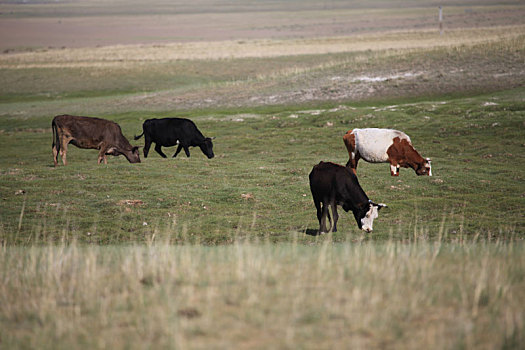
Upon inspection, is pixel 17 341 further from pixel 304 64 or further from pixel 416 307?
pixel 304 64

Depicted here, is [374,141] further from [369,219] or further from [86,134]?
[86,134]

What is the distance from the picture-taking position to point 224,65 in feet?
268

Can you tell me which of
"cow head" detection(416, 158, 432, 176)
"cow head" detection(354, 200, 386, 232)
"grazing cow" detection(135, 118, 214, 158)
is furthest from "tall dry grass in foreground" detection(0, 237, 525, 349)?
"grazing cow" detection(135, 118, 214, 158)

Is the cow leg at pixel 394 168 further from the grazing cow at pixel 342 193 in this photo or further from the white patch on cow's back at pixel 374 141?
the grazing cow at pixel 342 193

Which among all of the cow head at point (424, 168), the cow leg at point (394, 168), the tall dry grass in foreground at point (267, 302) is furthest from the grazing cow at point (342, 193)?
the cow head at point (424, 168)

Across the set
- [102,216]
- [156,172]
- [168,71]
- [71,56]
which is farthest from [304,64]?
[102,216]

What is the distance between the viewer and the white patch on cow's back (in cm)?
2078

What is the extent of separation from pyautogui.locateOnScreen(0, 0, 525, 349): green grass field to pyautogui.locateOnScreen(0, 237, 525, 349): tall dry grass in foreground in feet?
0.10

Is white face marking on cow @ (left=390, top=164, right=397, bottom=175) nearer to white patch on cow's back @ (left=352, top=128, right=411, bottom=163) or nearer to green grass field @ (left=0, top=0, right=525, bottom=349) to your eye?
green grass field @ (left=0, top=0, right=525, bottom=349)

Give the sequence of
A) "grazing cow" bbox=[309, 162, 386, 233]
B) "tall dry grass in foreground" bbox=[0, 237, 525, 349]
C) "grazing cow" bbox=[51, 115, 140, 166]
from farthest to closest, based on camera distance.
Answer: "grazing cow" bbox=[51, 115, 140, 166] < "grazing cow" bbox=[309, 162, 386, 233] < "tall dry grass in foreground" bbox=[0, 237, 525, 349]

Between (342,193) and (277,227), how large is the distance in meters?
2.74

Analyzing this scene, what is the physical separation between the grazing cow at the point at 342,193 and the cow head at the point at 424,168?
24.1 feet

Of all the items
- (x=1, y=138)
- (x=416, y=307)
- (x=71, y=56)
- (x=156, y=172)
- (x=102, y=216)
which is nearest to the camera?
(x=416, y=307)

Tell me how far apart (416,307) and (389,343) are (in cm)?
105
